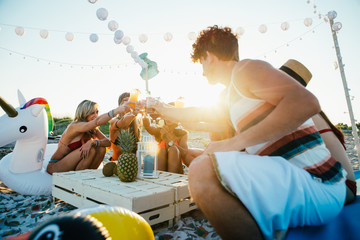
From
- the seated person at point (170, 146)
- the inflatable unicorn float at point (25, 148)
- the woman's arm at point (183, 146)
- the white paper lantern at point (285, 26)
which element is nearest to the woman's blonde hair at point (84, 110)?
A: the inflatable unicorn float at point (25, 148)

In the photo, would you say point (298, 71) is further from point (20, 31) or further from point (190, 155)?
point (20, 31)

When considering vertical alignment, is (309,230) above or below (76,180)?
above

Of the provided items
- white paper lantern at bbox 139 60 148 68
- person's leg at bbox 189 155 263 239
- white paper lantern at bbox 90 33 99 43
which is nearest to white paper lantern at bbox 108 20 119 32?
white paper lantern at bbox 139 60 148 68

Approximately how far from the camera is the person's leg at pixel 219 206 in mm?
959

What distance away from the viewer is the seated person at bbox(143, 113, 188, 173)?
3347mm

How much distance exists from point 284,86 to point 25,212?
2952 millimetres

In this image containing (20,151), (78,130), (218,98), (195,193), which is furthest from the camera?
(78,130)

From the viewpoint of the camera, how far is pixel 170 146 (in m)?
3.52

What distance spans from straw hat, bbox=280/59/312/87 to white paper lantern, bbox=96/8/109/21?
441 cm

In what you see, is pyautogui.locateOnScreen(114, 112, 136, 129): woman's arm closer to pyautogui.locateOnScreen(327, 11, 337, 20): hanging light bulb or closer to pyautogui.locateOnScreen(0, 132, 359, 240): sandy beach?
pyautogui.locateOnScreen(0, 132, 359, 240): sandy beach

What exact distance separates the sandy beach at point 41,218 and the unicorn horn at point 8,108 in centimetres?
122

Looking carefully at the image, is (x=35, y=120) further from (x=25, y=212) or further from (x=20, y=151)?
(x=25, y=212)

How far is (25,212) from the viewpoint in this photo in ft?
7.61

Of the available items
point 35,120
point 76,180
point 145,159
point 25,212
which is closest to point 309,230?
point 145,159
